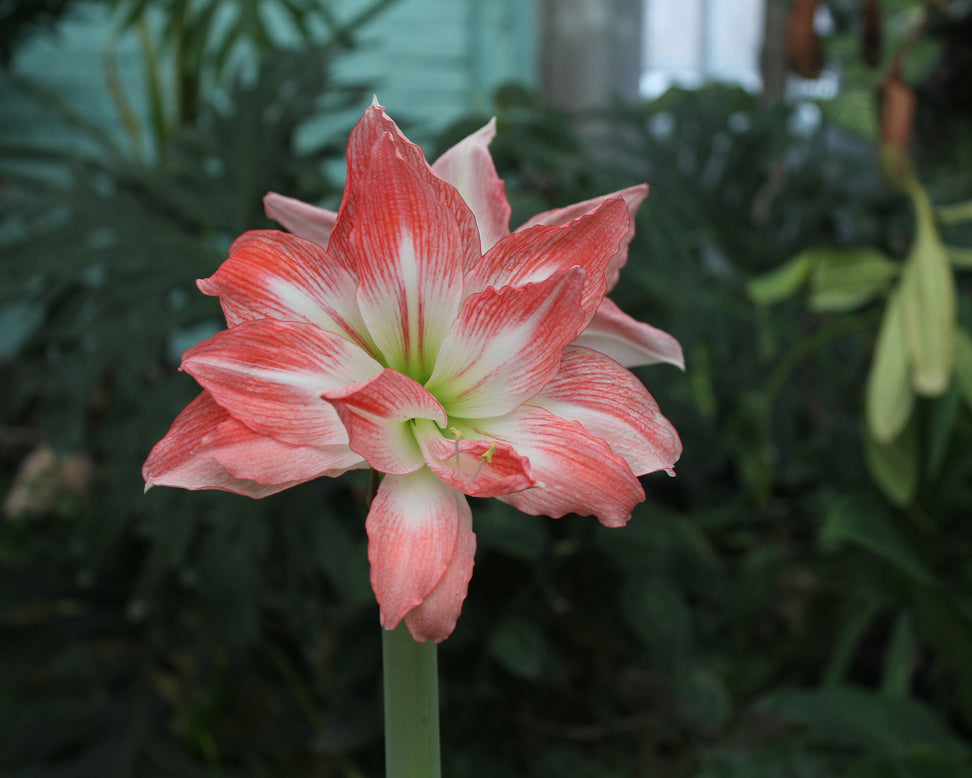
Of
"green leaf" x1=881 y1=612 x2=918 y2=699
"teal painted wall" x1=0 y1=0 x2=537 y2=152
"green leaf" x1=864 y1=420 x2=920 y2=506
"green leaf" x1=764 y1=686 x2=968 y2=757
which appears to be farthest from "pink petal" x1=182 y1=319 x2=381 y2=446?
"teal painted wall" x1=0 y1=0 x2=537 y2=152

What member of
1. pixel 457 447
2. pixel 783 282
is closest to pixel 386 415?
pixel 457 447

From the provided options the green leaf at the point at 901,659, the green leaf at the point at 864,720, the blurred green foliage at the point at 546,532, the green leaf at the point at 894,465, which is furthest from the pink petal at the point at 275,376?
the green leaf at the point at 901,659

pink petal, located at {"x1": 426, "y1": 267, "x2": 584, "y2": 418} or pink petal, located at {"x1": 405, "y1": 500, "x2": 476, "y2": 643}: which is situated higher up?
pink petal, located at {"x1": 426, "y1": 267, "x2": 584, "y2": 418}

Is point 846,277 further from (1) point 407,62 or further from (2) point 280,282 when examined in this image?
(1) point 407,62

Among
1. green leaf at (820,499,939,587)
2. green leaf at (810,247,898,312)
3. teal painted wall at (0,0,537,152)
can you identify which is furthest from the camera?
teal painted wall at (0,0,537,152)

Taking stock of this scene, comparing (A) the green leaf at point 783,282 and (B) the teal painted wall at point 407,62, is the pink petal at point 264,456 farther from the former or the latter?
(B) the teal painted wall at point 407,62

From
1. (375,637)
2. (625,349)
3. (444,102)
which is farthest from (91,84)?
(625,349)

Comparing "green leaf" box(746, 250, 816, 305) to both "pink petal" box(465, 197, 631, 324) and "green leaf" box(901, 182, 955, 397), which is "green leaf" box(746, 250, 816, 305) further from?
"pink petal" box(465, 197, 631, 324)
